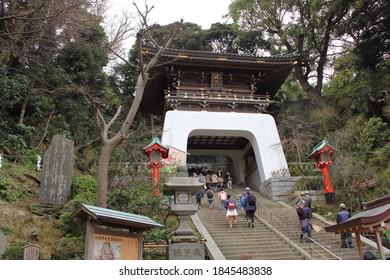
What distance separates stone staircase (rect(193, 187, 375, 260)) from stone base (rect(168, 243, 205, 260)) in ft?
4.18

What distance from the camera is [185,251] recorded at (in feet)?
24.9

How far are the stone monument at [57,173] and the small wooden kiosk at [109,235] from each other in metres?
5.81

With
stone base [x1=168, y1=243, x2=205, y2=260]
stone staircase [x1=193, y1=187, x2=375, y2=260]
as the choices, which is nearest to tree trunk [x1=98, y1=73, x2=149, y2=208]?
stone base [x1=168, y1=243, x2=205, y2=260]

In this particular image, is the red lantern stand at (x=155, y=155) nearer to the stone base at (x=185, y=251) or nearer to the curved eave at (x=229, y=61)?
the curved eave at (x=229, y=61)

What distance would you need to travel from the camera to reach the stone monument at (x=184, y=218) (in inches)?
→ 298

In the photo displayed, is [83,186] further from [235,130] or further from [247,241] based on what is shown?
[235,130]

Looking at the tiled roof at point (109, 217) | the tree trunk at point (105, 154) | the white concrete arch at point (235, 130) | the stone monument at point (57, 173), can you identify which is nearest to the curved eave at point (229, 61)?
the white concrete arch at point (235, 130)

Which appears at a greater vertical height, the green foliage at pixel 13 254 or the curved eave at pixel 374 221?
the curved eave at pixel 374 221

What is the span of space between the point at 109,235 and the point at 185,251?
2.46 meters

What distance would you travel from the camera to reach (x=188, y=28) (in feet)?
114

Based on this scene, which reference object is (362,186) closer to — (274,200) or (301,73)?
(274,200)

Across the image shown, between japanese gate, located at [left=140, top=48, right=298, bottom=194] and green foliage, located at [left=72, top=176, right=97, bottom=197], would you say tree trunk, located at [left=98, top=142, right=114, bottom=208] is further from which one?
japanese gate, located at [left=140, top=48, right=298, bottom=194]

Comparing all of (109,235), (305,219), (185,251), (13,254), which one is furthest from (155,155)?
(109,235)
